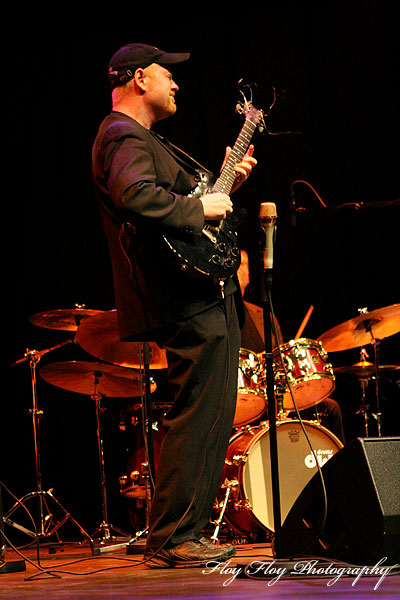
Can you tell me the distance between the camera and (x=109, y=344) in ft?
14.4

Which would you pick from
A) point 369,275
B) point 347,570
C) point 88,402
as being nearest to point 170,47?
point 369,275

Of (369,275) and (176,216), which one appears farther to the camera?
(369,275)

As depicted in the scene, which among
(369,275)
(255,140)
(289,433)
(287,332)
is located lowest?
(289,433)

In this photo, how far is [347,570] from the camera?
218cm

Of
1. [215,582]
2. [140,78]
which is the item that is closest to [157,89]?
[140,78]

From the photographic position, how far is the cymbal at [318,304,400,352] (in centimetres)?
471

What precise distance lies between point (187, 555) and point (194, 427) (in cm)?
41

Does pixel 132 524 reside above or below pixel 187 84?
below

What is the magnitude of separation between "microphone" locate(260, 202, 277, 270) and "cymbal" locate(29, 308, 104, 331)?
81.8 inches

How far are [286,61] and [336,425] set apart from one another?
2.69 meters

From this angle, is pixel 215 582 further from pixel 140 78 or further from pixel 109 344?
pixel 109 344

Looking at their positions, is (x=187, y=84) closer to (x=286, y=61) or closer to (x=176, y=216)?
(x=286, y=61)

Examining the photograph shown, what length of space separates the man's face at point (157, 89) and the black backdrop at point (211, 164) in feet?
9.16

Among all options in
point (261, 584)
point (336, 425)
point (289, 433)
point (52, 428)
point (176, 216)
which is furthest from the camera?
point (52, 428)
